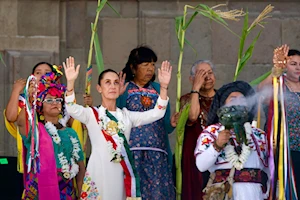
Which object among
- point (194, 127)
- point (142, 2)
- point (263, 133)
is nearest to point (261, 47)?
point (142, 2)

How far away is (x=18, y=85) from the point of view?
31.2 ft

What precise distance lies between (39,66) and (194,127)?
1.36 m

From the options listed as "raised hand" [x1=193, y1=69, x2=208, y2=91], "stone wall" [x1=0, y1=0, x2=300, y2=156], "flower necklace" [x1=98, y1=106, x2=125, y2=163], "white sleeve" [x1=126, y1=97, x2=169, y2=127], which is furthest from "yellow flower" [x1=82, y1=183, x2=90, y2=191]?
"stone wall" [x1=0, y1=0, x2=300, y2=156]

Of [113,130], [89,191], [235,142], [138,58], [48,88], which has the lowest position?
[89,191]

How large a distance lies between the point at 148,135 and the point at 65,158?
2.72 ft

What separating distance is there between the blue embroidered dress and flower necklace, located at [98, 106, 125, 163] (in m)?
0.42

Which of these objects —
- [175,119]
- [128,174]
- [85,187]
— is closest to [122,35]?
[175,119]

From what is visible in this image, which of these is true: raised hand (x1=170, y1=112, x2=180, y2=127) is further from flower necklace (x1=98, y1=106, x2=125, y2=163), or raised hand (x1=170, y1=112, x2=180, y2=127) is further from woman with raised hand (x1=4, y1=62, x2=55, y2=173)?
woman with raised hand (x1=4, y1=62, x2=55, y2=173)

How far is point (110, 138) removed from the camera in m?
9.36

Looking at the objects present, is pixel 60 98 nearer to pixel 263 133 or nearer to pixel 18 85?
pixel 18 85

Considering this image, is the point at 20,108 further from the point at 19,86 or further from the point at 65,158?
the point at 65,158

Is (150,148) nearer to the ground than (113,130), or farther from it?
nearer to the ground

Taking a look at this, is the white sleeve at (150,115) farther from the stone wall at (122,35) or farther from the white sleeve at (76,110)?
the stone wall at (122,35)

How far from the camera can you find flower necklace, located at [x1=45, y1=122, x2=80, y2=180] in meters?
9.26
